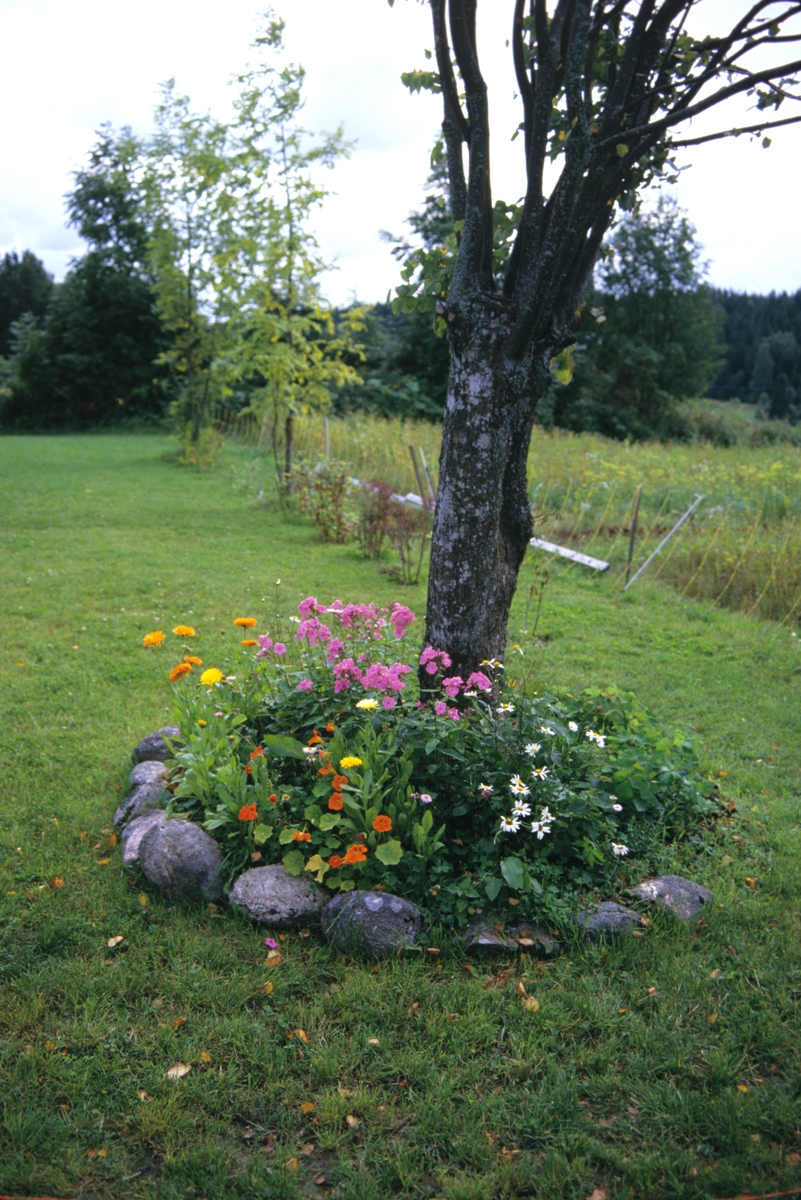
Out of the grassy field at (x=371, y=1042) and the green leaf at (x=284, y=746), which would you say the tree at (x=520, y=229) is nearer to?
the green leaf at (x=284, y=746)

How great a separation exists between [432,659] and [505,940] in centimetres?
112

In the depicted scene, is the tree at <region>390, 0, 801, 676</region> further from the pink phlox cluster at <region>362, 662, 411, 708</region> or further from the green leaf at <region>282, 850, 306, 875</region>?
the green leaf at <region>282, 850, 306, 875</region>

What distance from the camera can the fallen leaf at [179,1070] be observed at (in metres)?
2.13

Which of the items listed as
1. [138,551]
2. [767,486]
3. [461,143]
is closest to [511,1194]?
[461,143]

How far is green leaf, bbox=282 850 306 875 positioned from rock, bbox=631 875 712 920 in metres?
1.20

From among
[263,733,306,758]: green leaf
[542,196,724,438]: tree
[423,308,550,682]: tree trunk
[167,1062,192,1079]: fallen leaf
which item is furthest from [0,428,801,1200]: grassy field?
[542,196,724,438]: tree

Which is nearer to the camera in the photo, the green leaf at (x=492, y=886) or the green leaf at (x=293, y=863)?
the green leaf at (x=492, y=886)

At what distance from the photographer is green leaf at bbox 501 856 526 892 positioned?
2.62 m

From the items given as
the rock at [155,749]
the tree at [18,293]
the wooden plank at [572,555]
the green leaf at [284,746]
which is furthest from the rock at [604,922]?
the tree at [18,293]

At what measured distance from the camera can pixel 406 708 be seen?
129 inches

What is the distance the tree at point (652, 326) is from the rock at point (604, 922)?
25825mm

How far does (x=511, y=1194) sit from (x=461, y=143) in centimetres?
361

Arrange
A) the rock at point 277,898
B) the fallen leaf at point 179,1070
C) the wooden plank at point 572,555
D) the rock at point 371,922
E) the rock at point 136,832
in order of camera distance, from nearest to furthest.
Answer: the fallen leaf at point 179,1070 → the rock at point 371,922 → the rock at point 277,898 → the rock at point 136,832 → the wooden plank at point 572,555

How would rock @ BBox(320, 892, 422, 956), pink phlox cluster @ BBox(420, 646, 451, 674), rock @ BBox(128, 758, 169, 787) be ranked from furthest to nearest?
rock @ BBox(128, 758, 169, 787) → pink phlox cluster @ BBox(420, 646, 451, 674) → rock @ BBox(320, 892, 422, 956)
